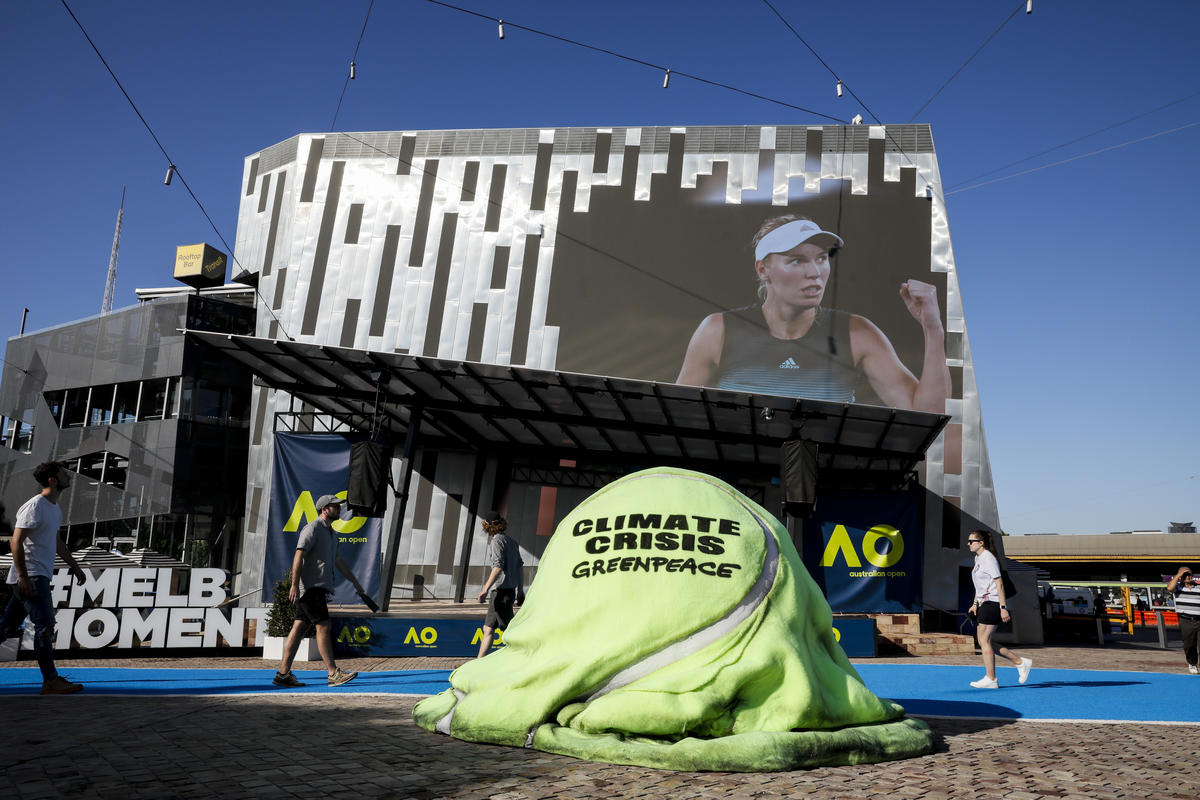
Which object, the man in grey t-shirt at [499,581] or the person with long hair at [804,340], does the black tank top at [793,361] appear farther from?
the man in grey t-shirt at [499,581]

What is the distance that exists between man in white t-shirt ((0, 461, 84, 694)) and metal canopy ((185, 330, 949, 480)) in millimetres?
6971

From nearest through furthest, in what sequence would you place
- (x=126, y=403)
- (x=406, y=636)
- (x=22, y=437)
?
1. (x=406, y=636)
2. (x=126, y=403)
3. (x=22, y=437)

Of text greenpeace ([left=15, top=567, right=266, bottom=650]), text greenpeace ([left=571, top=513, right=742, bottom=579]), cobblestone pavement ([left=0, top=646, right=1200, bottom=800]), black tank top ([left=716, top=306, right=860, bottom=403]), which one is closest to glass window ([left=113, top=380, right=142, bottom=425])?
text greenpeace ([left=15, top=567, right=266, bottom=650])

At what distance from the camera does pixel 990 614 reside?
827cm

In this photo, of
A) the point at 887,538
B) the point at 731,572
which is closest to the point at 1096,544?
the point at 887,538

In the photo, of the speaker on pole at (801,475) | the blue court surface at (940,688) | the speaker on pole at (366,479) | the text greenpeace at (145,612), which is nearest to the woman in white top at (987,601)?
the blue court surface at (940,688)

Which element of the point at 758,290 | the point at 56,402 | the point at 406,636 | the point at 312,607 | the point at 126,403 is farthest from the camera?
the point at 56,402

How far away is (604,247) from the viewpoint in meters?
22.4

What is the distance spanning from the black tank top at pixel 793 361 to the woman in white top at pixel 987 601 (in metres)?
11.8

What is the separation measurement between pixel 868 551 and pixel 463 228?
14.1 metres

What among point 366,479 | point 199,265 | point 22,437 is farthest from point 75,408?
point 366,479

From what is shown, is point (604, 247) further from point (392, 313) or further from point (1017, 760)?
point (1017, 760)

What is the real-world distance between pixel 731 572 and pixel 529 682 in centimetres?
138

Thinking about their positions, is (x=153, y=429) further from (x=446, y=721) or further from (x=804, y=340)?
(x=446, y=721)
